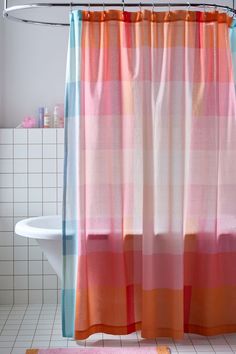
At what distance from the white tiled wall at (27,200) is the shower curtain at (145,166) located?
3.85ft

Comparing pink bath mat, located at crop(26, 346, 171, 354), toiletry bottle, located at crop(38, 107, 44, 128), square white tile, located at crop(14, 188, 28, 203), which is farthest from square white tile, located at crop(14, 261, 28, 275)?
pink bath mat, located at crop(26, 346, 171, 354)

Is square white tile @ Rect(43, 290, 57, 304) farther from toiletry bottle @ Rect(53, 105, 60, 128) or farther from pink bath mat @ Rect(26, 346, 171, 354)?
toiletry bottle @ Rect(53, 105, 60, 128)

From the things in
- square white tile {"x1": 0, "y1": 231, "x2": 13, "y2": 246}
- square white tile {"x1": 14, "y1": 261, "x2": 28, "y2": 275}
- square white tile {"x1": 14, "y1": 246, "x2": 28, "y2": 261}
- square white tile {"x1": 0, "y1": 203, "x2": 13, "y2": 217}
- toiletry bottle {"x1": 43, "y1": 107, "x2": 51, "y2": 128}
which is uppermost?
toiletry bottle {"x1": 43, "y1": 107, "x2": 51, "y2": 128}

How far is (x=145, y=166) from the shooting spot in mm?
3963

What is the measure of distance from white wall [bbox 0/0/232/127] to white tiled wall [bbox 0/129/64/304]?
A: 0.95ft

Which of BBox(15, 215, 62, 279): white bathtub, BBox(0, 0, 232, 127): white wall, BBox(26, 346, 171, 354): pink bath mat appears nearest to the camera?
BBox(26, 346, 171, 354): pink bath mat

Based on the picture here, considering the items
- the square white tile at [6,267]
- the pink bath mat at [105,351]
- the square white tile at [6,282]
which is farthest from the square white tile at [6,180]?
the pink bath mat at [105,351]

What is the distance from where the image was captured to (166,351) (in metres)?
3.88

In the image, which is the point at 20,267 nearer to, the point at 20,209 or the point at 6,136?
the point at 20,209

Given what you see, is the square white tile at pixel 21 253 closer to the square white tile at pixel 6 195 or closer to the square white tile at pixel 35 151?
the square white tile at pixel 6 195

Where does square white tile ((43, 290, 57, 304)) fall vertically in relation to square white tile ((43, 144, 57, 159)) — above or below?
below

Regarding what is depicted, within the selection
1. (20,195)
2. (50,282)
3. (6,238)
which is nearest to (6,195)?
(20,195)

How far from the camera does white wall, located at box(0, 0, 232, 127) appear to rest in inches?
204

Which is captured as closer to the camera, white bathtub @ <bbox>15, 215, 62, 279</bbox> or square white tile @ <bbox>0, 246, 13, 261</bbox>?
white bathtub @ <bbox>15, 215, 62, 279</bbox>
